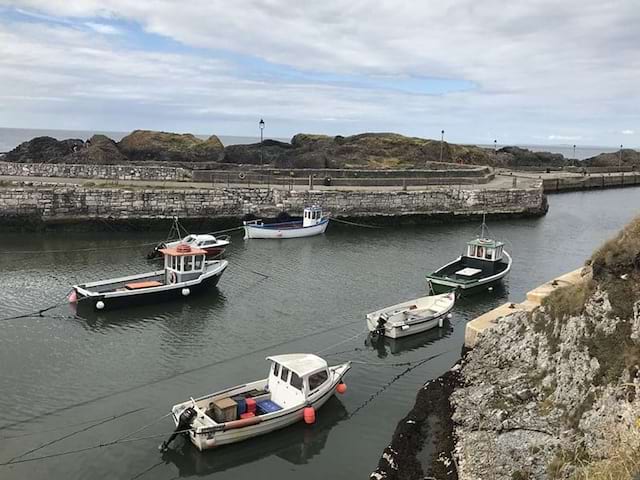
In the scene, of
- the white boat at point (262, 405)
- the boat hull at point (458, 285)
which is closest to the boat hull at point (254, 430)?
the white boat at point (262, 405)

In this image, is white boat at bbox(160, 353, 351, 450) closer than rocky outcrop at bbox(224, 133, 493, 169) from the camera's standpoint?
Yes

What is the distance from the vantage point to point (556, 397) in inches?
388

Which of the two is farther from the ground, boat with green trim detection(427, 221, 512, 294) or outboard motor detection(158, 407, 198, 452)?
boat with green trim detection(427, 221, 512, 294)

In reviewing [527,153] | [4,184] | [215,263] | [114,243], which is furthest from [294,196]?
[527,153]

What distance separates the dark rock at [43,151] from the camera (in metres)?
48.6

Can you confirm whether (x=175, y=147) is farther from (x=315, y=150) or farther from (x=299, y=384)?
(x=299, y=384)

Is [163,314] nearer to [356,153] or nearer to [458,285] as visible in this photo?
[458,285]

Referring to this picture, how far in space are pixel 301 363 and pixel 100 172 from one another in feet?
96.5

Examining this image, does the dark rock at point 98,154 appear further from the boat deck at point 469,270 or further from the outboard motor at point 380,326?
the outboard motor at point 380,326

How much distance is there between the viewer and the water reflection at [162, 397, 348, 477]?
35.0ft

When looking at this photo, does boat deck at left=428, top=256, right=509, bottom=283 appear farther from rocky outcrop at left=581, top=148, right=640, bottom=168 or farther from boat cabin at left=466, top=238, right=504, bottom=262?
rocky outcrop at left=581, top=148, right=640, bottom=168

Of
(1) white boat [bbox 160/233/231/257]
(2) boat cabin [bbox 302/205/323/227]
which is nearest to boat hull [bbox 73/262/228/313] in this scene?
(1) white boat [bbox 160/233/231/257]

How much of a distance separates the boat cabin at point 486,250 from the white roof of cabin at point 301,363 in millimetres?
11736

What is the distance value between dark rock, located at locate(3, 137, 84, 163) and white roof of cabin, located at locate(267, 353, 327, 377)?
130ft
